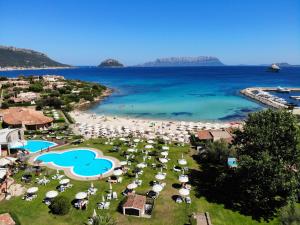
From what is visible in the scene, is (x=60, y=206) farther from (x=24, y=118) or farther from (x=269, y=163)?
(x=24, y=118)

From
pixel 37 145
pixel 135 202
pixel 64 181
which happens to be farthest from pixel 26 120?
pixel 135 202

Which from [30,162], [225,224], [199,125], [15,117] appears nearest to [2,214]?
[30,162]

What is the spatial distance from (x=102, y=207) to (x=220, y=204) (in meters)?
9.83

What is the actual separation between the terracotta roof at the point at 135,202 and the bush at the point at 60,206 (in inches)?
177

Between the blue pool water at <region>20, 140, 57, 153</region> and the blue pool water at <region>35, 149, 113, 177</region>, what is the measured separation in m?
3.15

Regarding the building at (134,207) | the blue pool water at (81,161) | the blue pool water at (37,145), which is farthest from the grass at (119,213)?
the blue pool water at (37,145)

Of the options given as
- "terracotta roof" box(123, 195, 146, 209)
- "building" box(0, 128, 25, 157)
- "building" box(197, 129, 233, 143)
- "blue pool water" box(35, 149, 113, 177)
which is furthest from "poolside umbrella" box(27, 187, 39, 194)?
"building" box(197, 129, 233, 143)

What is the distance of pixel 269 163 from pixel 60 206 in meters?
16.3

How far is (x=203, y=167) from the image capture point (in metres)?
30.1

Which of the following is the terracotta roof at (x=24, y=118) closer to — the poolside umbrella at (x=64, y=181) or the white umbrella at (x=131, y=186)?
the poolside umbrella at (x=64, y=181)

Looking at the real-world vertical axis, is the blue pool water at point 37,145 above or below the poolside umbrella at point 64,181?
below

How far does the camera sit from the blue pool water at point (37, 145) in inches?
1389

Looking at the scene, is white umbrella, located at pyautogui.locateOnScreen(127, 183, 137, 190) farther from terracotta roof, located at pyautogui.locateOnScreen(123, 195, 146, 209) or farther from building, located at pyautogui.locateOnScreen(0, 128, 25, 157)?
building, located at pyautogui.locateOnScreen(0, 128, 25, 157)

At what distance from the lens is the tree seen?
2008 cm
